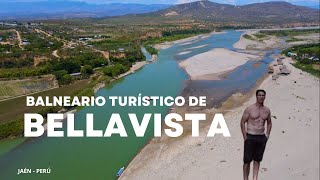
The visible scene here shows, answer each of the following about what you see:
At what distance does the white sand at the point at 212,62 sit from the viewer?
52306 mm

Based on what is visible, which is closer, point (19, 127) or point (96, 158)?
point (96, 158)

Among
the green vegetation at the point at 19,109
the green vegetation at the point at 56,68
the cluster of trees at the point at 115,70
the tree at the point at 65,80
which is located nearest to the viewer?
the green vegetation at the point at 19,109

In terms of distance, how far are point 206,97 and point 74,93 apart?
12.9 meters

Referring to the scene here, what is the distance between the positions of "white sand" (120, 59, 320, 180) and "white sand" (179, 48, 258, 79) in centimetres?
2238

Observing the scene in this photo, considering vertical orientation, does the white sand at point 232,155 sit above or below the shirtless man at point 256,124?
below

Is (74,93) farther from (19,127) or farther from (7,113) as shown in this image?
(19,127)

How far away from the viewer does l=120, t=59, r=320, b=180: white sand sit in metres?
18.8

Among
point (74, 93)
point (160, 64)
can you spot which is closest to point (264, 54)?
point (160, 64)

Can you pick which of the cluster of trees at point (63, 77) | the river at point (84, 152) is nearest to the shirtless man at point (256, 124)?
the river at point (84, 152)

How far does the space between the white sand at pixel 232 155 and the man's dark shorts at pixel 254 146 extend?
9486 millimetres

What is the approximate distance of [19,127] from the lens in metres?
27.4

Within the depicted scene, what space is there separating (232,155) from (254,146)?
13.1 meters

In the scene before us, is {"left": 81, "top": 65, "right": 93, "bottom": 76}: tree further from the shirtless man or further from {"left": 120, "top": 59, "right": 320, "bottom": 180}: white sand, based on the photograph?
the shirtless man

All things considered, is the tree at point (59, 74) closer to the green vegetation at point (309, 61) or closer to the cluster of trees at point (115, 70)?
the cluster of trees at point (115, 70)
